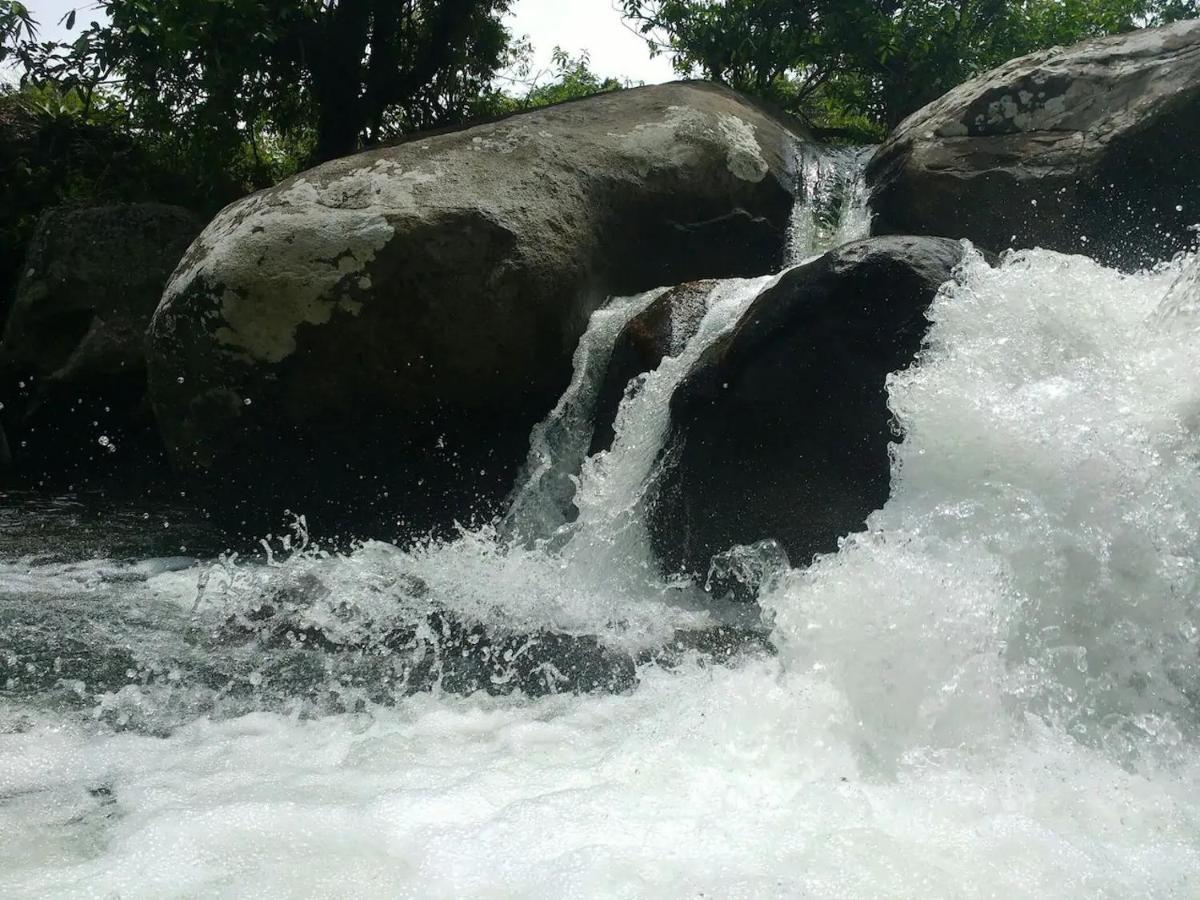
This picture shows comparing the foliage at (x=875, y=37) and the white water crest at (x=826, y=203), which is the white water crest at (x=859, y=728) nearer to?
the white water crest at (x=826, y=203)

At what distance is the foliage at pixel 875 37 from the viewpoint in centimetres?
844

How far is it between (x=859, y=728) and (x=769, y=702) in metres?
0.25

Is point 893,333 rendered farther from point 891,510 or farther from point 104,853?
point 104,853

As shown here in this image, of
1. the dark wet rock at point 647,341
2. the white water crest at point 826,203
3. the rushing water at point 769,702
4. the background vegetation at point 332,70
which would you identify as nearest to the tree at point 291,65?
the background vegetation at point 332,70

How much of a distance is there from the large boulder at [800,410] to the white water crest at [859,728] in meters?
0.22

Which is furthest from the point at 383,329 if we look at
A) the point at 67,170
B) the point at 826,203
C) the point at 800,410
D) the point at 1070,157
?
the point at 67,170

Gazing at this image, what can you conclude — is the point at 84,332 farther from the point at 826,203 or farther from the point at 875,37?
the point at 875,37

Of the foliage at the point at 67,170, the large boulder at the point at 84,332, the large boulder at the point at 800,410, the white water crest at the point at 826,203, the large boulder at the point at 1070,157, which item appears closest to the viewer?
the large boulder at the point at 800,410

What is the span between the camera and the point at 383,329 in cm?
525

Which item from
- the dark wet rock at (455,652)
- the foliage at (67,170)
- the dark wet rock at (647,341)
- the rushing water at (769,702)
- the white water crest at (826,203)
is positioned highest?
the foliage at (67,170)

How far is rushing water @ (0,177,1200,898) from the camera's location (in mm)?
Result: 2031

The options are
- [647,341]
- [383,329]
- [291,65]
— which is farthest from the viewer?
[291,65]

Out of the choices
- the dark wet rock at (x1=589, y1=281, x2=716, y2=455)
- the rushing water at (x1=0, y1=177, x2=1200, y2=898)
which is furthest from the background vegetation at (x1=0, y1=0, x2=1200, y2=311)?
the rushing water at (x1=0, y1=177, x2=1200, y2=898)

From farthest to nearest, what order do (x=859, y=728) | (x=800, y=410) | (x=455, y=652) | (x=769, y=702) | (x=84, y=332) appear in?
1. (x=84, y=332)
2. (x=800, y=410)
3. (x=455, y=652)
4. (x=769, y=702)
5. (x=859, y=728)
